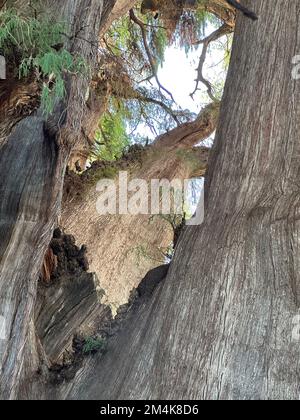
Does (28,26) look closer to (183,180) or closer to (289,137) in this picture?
(289,137)

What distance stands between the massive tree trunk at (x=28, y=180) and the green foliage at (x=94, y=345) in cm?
35

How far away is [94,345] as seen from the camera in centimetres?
350

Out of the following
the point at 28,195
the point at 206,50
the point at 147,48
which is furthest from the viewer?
the point at 206,50

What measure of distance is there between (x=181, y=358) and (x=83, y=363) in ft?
2.63

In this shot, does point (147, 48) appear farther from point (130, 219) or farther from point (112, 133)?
point (130, 219)

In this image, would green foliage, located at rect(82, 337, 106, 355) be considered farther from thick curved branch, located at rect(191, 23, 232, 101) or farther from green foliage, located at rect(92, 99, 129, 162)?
thick curved branch, located at rect(191, 23, 232, 101)

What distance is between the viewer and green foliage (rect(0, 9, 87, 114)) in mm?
3002

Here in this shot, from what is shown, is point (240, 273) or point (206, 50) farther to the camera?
point (206, 50)

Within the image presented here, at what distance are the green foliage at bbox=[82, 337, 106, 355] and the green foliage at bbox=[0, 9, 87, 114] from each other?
48.6 inches

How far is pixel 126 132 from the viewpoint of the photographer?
6.88 metres

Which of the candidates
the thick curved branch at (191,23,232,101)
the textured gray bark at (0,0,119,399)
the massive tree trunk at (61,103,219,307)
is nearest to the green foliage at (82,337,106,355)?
the textured gray bark at (0,0,119,399)

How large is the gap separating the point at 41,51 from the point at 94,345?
1.54m

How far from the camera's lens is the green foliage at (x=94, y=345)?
3.50 meters

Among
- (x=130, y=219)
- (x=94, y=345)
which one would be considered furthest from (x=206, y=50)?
(x=94, y=345)
